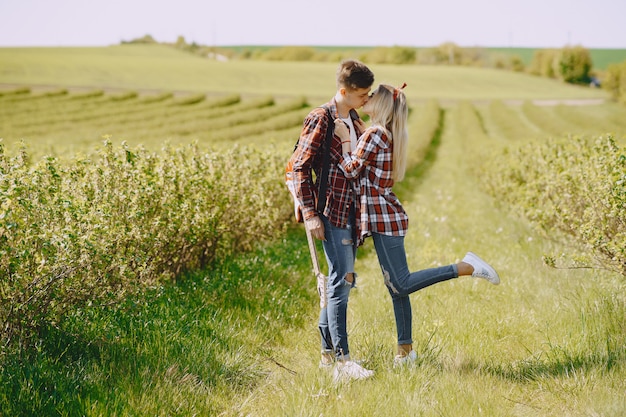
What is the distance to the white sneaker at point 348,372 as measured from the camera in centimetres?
362

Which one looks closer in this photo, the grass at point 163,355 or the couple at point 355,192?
the grass at point 163,355

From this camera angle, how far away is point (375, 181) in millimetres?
3717

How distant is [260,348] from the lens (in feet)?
14.8

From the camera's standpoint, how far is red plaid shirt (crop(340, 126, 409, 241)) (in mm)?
3625

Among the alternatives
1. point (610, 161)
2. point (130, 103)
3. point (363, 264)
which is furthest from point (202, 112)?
point (610, 161)

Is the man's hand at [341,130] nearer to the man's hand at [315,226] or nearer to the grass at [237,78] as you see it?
the man's hand at [315,226]

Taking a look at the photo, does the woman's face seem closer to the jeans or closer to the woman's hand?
the woman's hand

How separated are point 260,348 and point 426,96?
6248 cm

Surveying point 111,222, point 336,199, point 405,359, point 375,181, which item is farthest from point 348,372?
point 111,222

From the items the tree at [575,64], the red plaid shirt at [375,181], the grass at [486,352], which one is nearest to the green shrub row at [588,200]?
the grass at [486,352]

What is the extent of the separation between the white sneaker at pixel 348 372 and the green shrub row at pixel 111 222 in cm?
155

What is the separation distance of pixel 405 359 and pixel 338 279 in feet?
2.31

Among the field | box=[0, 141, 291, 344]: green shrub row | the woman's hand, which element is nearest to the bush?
the field

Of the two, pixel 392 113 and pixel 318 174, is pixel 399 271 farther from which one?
pixel 392 113
